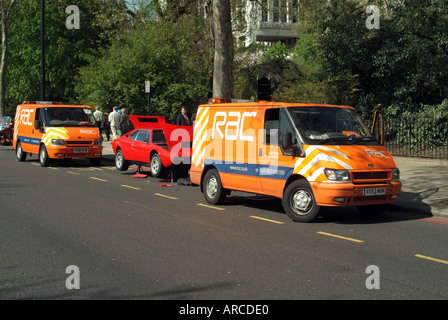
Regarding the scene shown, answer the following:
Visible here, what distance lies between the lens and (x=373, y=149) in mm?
9852

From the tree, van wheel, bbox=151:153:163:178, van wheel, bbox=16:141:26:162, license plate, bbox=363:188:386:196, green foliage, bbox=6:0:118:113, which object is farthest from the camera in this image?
green foliage, bbox=6:0:118:113

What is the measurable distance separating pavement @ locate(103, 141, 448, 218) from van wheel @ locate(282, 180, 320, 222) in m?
2.64

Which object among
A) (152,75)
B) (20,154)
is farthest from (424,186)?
(152,75)

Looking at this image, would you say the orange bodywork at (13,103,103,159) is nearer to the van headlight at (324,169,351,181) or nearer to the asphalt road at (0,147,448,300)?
the asphalt road at (0,147,448,300)

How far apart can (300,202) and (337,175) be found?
840mm

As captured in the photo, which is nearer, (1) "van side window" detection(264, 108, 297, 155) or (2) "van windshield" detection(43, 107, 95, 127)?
(1) "van side window" detection(264, 108, 297, 155)

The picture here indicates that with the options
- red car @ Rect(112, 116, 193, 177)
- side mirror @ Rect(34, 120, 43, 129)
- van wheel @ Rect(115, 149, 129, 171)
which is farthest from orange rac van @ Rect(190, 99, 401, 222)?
side mirror @ Rect(34, 120, 43, 129)

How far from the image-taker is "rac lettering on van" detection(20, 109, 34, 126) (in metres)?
20.9

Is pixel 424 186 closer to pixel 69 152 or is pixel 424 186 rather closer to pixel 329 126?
pixel 329 126

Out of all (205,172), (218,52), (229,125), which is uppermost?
(218,52)

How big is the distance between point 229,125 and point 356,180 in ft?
10.0
